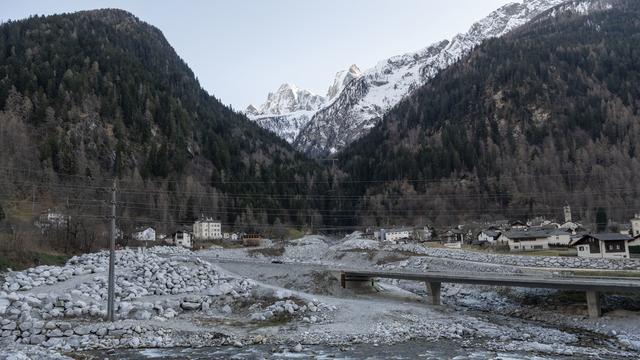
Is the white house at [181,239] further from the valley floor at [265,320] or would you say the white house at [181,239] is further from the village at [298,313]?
the valley floor at [265,320]

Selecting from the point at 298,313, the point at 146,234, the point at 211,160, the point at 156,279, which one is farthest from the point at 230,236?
the point at 298,313

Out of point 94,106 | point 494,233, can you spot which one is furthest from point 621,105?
point 94,106

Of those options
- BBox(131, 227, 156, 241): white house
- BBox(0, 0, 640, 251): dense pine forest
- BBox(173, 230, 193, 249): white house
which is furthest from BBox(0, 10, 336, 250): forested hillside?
BBox(173, 230, 193, 249): white house

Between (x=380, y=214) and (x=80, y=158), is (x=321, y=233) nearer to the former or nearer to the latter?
(x=380, y=214)

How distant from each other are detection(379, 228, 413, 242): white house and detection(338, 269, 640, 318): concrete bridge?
291 ft

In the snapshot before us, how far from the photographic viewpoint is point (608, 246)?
6444 centimetres

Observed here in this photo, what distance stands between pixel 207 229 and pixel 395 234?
54063 mm

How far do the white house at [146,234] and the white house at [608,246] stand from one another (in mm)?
86461

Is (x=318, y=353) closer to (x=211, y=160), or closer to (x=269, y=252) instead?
(x=269, y=252)

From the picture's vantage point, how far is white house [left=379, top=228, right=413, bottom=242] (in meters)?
144

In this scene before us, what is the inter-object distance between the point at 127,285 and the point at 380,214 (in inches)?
5979

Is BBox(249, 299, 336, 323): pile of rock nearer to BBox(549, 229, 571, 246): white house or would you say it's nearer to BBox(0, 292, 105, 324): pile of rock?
BBox(0, 292, 105, 324): pile of rock

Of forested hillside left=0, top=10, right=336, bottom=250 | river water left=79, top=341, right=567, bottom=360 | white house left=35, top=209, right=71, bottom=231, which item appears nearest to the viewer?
river water left=79, top=341, right=567, bottom=360

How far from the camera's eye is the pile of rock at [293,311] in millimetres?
34844
